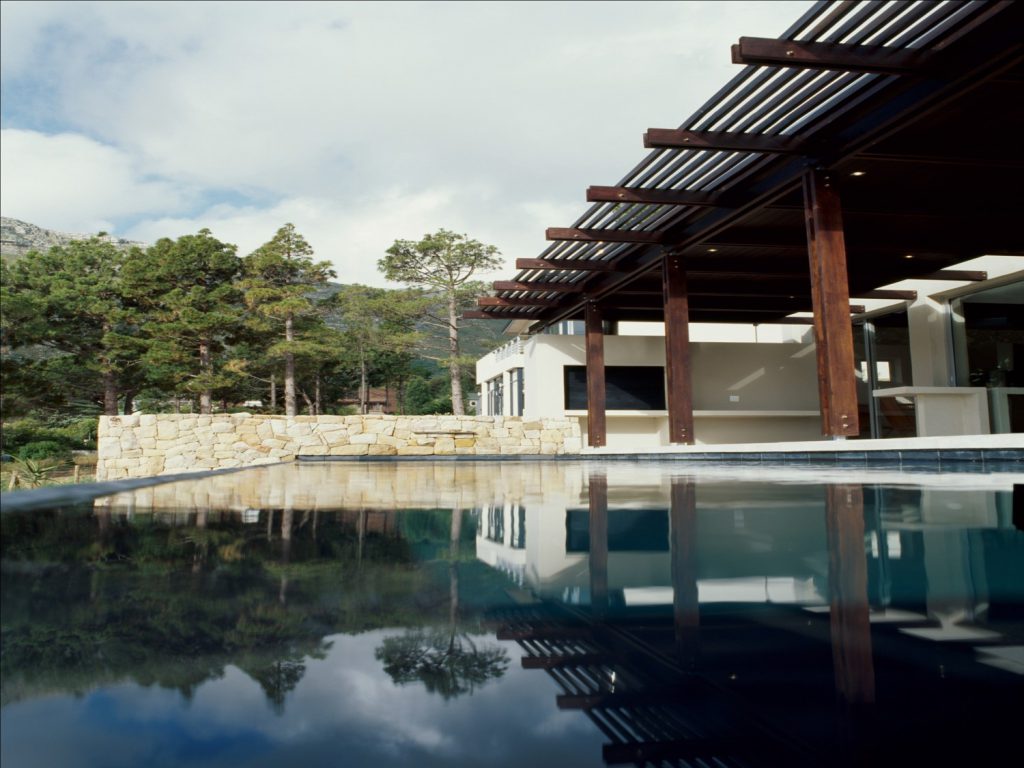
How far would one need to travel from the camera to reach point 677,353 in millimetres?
11438

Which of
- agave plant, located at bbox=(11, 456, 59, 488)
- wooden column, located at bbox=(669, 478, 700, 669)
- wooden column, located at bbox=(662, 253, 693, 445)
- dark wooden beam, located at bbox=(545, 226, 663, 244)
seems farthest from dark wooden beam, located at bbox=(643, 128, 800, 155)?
agave plant, located at bbox=(11, 456, 59, 488)

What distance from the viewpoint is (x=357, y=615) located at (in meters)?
0.69

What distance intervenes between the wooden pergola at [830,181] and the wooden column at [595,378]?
1.10 metres

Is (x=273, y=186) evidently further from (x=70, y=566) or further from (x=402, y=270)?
(x=70, y=566)

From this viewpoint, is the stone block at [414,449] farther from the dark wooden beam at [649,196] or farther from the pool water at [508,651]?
the pool water at [508,651]

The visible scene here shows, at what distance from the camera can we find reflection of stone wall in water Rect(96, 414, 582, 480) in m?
16.0

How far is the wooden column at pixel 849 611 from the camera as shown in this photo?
0.53 metres

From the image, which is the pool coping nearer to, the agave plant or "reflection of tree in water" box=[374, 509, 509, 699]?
"reflection of tree in water" box=[374, 509, 509, 699]

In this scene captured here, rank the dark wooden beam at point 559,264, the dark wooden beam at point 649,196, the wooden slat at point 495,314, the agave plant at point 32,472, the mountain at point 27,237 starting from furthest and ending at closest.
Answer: the mountain at point 27,237 → the agave plant at point 32,472 → the wooden slat at point 495,314 → the dark wooden beam at point 559,264 → the dark wooden beam at point 649,196

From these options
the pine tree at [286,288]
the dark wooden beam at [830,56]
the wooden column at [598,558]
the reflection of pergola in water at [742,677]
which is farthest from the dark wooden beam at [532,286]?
the pine tree at [286,288]

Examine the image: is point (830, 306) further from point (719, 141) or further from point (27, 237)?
point (27, 237)

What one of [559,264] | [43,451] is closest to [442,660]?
[559,264]

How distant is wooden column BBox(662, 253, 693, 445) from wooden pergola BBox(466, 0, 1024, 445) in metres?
0.03

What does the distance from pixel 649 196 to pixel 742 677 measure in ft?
29.5
